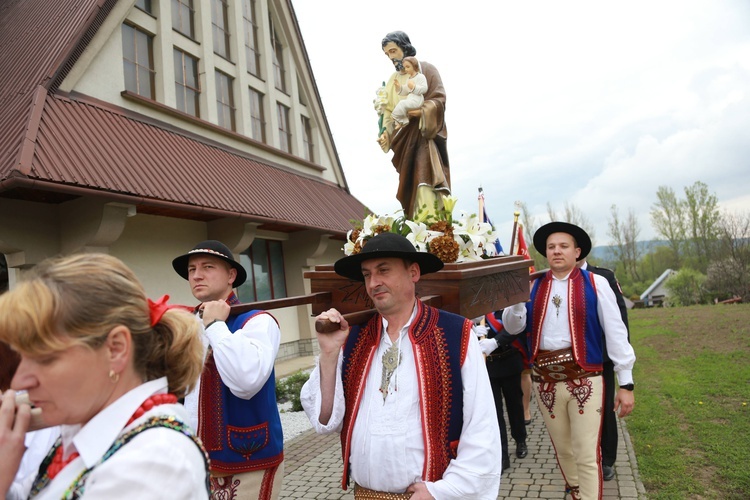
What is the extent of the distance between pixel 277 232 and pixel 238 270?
985 centimetres

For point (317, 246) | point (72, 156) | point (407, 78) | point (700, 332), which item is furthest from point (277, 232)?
point (700, 332)

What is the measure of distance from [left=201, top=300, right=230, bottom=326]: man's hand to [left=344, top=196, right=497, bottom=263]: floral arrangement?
0.99m

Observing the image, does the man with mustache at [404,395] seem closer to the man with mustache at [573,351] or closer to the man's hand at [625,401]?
the man with mustache at [573,351]

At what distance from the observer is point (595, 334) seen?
12.0ft

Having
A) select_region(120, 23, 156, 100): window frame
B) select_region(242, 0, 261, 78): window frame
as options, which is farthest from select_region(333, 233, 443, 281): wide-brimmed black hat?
select_region(242, 0, 261, 78): window frame

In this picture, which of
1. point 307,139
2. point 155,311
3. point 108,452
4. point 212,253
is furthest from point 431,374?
point 307,139

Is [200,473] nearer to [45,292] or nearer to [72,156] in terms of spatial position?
[45,292]

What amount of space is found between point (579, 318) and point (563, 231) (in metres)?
0.64

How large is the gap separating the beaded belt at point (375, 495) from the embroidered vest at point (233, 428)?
58 cm

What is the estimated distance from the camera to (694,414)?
6395 mm

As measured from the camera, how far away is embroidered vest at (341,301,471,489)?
2.07 metres

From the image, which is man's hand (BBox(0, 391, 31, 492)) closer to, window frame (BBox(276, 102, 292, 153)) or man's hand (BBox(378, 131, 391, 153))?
man's hand (BBox(378, 131, 391, 153))

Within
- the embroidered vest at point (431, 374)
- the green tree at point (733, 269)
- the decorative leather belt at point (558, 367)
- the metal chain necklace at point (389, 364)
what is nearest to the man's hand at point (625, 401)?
the decorative leather belt at point (558, 367)

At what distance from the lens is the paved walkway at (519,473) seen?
14.8 feet
